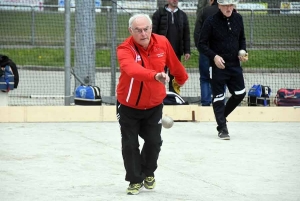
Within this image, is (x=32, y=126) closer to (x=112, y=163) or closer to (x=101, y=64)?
(x=112, y=163)

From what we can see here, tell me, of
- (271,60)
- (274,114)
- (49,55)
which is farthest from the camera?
(49,55)

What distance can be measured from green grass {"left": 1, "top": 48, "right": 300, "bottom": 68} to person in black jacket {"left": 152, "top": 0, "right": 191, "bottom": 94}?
285 centimetres

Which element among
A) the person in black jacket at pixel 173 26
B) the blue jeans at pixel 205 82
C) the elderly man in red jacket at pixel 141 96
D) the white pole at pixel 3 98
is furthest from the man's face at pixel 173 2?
the elderly man in red jacket at pixel 141 96

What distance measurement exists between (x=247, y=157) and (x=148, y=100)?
2477 mm

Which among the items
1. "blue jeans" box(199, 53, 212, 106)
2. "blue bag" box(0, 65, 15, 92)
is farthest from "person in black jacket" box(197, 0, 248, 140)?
"blue bag" box(0, 65, 15, 92)

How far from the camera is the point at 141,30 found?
730 cm

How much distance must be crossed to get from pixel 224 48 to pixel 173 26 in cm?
277

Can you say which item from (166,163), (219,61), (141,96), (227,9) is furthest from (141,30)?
(227,9)

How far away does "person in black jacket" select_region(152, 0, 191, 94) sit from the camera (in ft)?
43.5

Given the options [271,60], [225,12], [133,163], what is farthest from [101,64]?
[133,163]

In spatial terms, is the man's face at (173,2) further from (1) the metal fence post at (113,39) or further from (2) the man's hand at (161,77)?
(2) the man's hand at (161,77)

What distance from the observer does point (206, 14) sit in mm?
12523

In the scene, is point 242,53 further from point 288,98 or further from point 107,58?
point 107,58

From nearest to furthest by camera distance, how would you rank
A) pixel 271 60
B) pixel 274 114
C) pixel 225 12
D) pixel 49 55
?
pixel 225 12 < pixel 274 114 < pixel 271 60 < pixel 49 55
